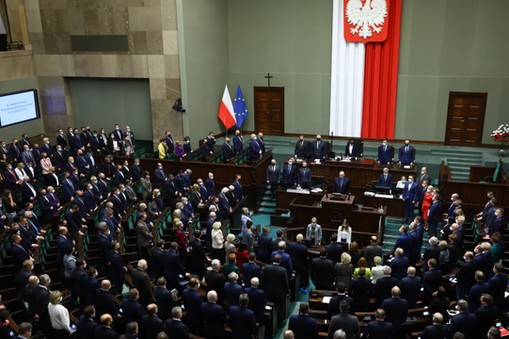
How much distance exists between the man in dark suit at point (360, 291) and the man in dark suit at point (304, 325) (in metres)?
1.48

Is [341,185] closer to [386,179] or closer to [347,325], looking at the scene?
[386,179]

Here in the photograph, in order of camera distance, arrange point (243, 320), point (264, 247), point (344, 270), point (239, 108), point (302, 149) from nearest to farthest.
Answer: point (243, 320), point (344, 270), point (264, 247), point (302, 149), point (239, 108)

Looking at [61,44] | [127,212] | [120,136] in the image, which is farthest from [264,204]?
[61,44]

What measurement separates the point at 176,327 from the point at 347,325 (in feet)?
7.71

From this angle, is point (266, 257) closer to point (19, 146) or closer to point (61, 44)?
point (19, 146)

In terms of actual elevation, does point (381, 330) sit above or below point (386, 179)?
below

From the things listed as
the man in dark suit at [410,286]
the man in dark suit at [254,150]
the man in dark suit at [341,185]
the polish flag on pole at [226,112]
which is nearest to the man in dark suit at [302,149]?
the man in dark suit at [254,150]

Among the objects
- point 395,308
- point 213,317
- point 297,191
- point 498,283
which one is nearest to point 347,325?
point 395,308

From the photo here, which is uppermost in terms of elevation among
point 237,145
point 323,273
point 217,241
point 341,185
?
point 237,145

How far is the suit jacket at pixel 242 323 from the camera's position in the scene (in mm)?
7414

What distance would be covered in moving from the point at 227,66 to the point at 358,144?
297 inches

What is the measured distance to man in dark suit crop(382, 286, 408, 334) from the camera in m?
7.56

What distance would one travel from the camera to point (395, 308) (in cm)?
758

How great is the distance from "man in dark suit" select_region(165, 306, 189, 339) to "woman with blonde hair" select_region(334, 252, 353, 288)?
10.2 ft
